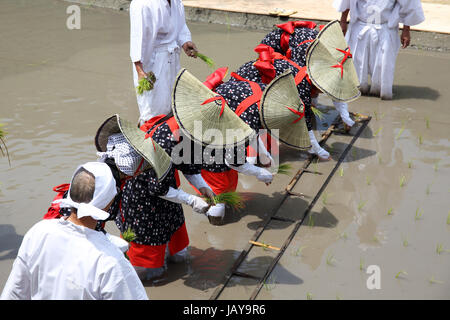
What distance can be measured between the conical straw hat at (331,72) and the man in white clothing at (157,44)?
1091 millimetres

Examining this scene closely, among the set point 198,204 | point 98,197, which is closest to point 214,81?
point 198,204

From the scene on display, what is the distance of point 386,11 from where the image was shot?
21.4 feet

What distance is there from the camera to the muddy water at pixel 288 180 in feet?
12.9

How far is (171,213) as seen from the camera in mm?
3855

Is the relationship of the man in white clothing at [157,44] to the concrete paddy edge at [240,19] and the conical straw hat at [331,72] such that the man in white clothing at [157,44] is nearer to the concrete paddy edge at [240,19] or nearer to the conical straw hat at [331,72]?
the conical straw hat at [331,72]

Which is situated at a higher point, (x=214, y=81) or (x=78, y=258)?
(x=214, y=81)

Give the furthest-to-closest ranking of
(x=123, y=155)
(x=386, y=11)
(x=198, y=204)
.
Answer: (x=386, y=11) < (x=198, y=204) < (x=123, y=155)

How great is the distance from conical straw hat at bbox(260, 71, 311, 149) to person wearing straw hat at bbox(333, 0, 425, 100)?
9.10 feet

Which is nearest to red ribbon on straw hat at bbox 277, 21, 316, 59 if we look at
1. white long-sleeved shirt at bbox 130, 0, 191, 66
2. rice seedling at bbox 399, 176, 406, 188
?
white long-sleeved shirt at bbox 130, 0, 191, 66

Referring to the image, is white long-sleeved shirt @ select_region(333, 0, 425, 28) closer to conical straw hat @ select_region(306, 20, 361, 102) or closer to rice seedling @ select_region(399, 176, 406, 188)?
conical straw hat @ select_region(306, 20, 361, 102)

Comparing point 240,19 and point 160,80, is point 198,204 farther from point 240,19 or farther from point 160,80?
point 240,19

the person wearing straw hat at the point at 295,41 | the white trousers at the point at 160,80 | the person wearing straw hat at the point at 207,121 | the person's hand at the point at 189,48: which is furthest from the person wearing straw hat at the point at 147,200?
the person wearing straw hat at the point at 295,41

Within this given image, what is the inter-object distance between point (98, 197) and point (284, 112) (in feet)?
6.30

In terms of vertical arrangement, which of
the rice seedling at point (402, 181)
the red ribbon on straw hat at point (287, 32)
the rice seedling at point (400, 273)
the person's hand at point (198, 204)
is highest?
the red ribbon on straw hat at point (287, 32)
